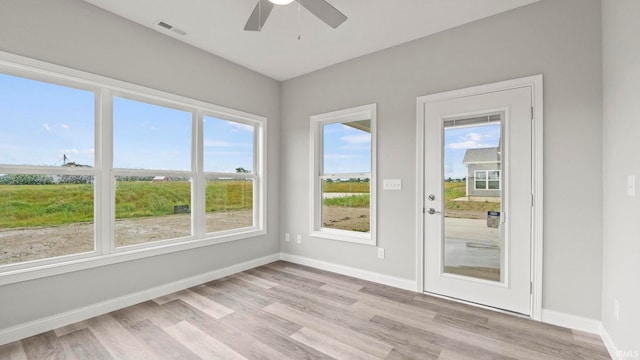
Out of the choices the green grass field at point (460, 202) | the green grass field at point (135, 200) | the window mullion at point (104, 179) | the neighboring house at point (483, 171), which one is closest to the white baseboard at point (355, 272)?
the green grass field at point (135, 200)

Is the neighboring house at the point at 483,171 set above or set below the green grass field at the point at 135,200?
above

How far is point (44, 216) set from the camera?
2436 millimetres

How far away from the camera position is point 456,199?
292 centimetres

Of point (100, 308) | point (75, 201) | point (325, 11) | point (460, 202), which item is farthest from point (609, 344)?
point (75, 201)

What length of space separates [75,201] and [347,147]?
10.0 feet

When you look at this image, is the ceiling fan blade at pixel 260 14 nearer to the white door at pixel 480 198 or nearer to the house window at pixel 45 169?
the house window at pixel 45 169

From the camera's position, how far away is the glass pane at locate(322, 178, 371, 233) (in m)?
3.74

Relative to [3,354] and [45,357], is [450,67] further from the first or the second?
[3,354]

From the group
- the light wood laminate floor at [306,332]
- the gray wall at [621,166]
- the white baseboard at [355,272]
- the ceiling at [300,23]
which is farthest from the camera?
the white baseboard at [355,272]

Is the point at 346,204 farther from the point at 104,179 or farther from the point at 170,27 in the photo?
the point at 170,27

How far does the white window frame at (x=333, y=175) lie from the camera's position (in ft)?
11.5

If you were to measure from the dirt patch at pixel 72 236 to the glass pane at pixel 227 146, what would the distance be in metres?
0.81

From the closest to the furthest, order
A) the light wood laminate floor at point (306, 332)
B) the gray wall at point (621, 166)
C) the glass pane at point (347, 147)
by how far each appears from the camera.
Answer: the gray wall at point (621, 166) < the light wood laminate floor at point (306, 332) < the glass pane at point (347, 147)

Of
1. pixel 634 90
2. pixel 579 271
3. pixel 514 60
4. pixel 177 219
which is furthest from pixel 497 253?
pixel 177 219
